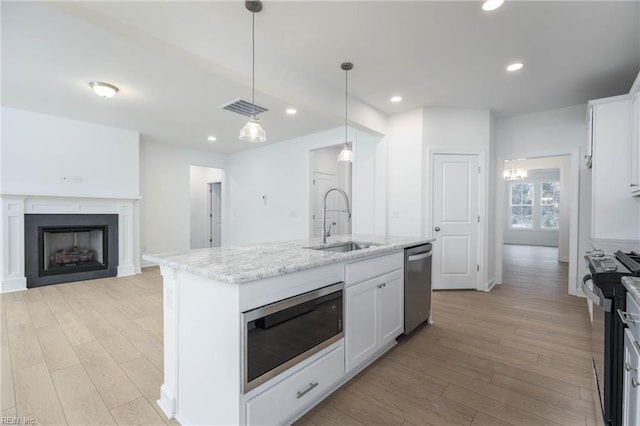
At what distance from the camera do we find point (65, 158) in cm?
467

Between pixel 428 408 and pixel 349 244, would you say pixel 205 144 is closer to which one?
pixel 349 244

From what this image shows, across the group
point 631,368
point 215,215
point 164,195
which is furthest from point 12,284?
point 631,368

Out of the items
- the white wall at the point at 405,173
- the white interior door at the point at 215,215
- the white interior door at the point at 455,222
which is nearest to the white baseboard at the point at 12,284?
the white interior door at the point at 215,215

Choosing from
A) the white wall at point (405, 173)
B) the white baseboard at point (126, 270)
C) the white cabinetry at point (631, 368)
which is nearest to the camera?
the white cabinetry at point (631, 368)

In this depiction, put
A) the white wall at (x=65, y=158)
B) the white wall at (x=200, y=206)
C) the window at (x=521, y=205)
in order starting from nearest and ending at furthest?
the white wall at (x=65, y=158) → the white wall at (x=200, y=206) → the window at (x=521, y=205)

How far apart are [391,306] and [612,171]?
8.76 feet

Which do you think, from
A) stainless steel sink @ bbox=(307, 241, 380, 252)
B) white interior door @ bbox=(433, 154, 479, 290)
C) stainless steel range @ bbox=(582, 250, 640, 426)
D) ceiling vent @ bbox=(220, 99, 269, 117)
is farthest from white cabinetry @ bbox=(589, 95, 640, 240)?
ceiling vent @ bbox=(220, 99, 269, 117)

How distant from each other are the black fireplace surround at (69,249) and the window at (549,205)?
11.8m

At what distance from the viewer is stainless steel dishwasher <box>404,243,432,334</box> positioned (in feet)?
8.69

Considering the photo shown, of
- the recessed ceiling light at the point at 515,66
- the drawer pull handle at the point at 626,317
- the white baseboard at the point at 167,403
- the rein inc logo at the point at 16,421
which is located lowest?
the rein inc logo at the point at 16,421

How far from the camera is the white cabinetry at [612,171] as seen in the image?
2.86 meters

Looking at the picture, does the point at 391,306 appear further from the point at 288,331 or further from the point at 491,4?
the point at 491,4

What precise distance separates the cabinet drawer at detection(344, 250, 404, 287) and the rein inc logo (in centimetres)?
196

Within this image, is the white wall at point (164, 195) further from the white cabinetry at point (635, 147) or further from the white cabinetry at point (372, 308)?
the white cabinetry at point (635, 147)
